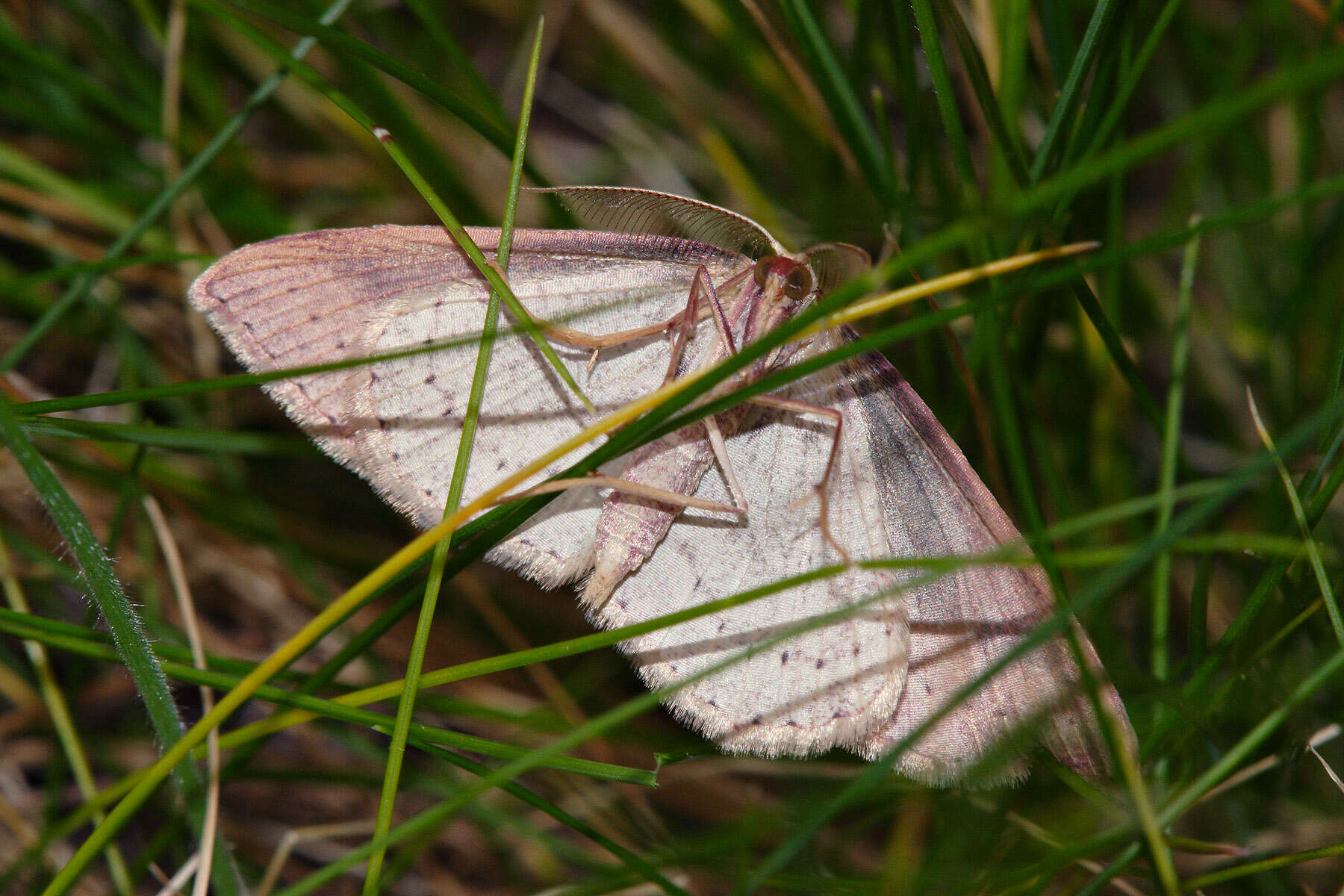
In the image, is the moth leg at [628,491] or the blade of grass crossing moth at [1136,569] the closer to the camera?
the blade of grass crossing moth at [1136,569]

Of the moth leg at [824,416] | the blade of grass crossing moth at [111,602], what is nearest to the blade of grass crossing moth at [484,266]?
the moth leg at [824,416]

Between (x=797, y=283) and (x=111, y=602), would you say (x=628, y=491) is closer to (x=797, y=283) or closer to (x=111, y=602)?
(x=797, y=283)

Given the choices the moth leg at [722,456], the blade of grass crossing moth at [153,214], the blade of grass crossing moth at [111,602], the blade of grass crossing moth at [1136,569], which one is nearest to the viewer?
the blade of grass crossing moth at [1136,569]

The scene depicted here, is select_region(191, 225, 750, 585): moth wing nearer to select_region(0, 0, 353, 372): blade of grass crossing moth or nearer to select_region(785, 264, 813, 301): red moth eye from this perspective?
select_region(785, 264, 813, 301): red moth eye

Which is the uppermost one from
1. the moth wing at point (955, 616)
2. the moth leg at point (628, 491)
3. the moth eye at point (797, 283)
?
the moth eye at point (797, 283)

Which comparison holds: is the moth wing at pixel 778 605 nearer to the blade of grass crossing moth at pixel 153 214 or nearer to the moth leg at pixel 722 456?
the moth leg at pixel 722 456

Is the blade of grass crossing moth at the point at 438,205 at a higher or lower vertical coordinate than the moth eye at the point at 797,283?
higher

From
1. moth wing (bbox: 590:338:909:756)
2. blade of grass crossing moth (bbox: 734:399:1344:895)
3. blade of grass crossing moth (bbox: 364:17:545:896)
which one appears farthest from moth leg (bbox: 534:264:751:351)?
blade of grass crossing moth (bbox: 734:399:1344:895)

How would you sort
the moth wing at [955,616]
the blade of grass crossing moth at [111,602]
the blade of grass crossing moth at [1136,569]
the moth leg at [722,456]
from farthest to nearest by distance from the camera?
the moth leg at [722,456]
the moth wing at [955,616]
the blade of grass crossing moth at [111,602]
the blade of grass crossing moth at [1136,569]

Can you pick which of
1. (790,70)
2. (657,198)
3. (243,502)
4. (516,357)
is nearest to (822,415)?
(657,198)
